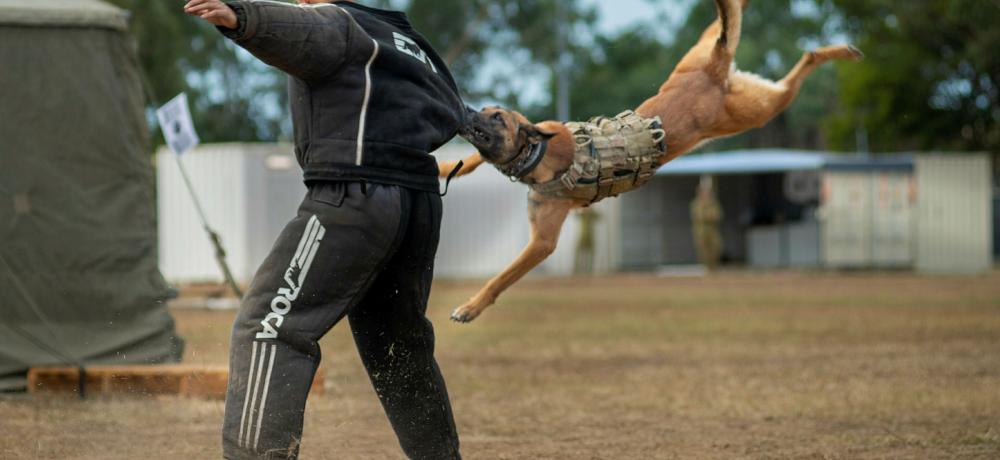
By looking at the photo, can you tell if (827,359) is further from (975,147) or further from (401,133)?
(975,147)

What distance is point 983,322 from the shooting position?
1559 centimetres

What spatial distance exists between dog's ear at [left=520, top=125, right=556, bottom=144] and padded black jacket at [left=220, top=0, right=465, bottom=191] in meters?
0.31

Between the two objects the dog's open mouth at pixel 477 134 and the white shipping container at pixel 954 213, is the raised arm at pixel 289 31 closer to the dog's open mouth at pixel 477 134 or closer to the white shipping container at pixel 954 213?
the dog's open mouth at pixel 477 134

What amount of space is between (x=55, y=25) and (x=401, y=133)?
5273 mm

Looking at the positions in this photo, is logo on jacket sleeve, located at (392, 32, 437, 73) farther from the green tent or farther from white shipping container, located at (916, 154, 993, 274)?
white shipping container, located at (916, 154, 993, 274)

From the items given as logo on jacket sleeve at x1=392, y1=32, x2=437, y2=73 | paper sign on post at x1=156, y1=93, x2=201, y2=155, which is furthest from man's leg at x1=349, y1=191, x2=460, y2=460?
paper sign on post at x1=156, y1=93, x2=201, y2=155

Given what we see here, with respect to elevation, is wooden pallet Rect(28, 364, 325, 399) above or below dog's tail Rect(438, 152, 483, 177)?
below

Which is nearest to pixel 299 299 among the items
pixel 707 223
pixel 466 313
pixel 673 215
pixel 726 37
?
pixel 466 313

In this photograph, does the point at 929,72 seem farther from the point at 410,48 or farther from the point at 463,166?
the point at 410,48

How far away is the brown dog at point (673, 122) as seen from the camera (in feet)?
16.3

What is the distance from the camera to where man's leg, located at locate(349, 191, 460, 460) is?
191 inches

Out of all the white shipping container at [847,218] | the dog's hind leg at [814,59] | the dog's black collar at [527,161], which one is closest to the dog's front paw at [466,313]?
the dog's black collar at [527,161]

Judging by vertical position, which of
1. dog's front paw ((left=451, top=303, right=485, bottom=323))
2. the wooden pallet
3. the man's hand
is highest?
the man's hand

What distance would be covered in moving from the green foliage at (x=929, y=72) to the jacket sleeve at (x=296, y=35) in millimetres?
34766
